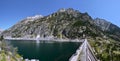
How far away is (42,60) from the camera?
161 meters

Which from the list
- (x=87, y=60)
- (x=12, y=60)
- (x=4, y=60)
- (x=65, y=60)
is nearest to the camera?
(x=87, y=60)

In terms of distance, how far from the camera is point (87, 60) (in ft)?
308

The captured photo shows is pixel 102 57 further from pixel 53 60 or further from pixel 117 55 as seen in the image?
pixel 53 60

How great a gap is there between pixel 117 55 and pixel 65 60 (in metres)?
45.6

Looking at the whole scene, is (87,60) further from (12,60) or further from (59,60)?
(59,60)

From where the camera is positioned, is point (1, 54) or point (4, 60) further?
point (1, 54)

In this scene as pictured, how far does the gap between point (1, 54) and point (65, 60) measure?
50596 mm

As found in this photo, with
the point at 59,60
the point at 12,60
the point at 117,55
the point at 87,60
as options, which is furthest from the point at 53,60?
the point at 87,60

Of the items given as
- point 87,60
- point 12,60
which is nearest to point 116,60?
point 87,60

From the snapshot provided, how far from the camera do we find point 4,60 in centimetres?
11762

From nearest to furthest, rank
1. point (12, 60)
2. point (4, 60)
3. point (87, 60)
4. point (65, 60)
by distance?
1. point (87, 60)
2. point (4, 60)
3. point (12, 60)
4. point (65, 60)

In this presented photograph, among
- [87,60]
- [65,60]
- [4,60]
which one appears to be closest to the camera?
[87,60]

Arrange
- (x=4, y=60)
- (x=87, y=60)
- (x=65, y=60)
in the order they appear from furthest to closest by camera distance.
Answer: (x=65, y=60)
(x=4, y=60)
(x=87, y=60)

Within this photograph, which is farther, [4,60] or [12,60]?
[12,60]
